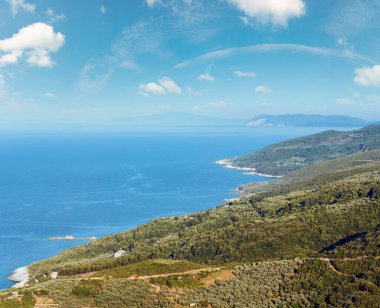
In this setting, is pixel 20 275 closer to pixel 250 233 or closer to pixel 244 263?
pixel 250 233

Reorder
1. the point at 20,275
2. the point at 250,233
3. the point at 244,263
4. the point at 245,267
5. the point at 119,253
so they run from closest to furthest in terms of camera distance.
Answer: the point at 245,267
the point at 244,263
the point at 250,233
the point at 20,275
the point at 119,253

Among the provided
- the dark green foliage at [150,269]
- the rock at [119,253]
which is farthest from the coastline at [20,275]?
the dark green foliage at [150,269]

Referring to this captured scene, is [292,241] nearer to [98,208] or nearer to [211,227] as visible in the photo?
[211,227]

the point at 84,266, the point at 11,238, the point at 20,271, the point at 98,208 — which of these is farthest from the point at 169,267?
the point at 98,208

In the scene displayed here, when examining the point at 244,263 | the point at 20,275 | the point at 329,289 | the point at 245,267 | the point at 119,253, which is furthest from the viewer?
the point at 119,253

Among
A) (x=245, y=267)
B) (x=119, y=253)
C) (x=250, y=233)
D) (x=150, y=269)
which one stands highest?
(x=245, y=267)

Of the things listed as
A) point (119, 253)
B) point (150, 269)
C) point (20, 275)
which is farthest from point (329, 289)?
point (20, 275)

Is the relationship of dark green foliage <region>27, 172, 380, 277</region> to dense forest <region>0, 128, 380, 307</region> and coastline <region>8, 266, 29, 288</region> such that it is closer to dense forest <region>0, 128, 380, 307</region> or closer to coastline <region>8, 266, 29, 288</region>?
dense forest <region>0, 128, 380, 307</region>

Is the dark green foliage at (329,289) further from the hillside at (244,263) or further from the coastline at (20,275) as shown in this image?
the coastline at (20,275)
